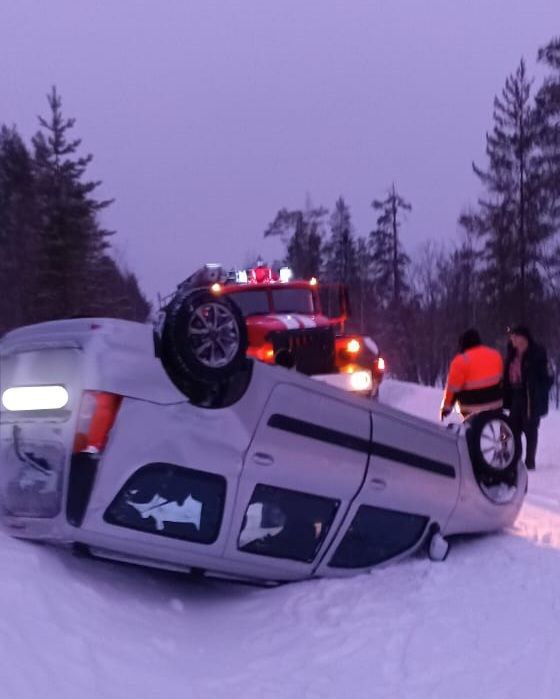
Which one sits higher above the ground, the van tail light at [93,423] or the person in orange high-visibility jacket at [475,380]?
the van tail light at [93,423]

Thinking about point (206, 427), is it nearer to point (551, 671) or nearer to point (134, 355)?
point (134, 355)

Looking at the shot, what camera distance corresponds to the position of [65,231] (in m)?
36.2

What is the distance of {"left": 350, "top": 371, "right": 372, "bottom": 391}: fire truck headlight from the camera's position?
38.2 feet

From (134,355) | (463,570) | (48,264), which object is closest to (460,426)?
(463,570)

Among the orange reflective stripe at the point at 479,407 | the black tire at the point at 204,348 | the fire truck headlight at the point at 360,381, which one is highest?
the black tire at the point at 204,348

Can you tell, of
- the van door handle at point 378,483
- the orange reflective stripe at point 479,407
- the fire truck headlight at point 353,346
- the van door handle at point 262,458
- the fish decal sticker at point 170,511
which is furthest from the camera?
the fire truck headlight at point 353,346

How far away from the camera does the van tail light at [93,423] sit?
450 centimetres

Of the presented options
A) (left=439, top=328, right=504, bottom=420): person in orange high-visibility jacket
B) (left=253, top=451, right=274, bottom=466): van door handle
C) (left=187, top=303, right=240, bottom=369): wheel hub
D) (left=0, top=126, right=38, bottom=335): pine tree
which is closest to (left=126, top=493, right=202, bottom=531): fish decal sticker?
(left=253, top=451, right=274, bottom=466): van door handle

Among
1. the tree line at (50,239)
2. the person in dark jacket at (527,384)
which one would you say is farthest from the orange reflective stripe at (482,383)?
the tree line at (50,239)

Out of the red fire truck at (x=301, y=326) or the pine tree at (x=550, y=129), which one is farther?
the pine tree at (x=550, y=129)

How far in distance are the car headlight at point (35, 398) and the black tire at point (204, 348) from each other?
556 mm

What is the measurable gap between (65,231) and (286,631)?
3323 cm

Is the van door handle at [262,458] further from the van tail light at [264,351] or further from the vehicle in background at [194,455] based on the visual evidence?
the van tail light at [264,351]

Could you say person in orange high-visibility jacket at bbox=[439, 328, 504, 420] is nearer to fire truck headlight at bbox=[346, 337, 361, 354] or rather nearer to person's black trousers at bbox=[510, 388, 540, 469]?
person's black trousers at bbox=[510, 388, 540, 469]
